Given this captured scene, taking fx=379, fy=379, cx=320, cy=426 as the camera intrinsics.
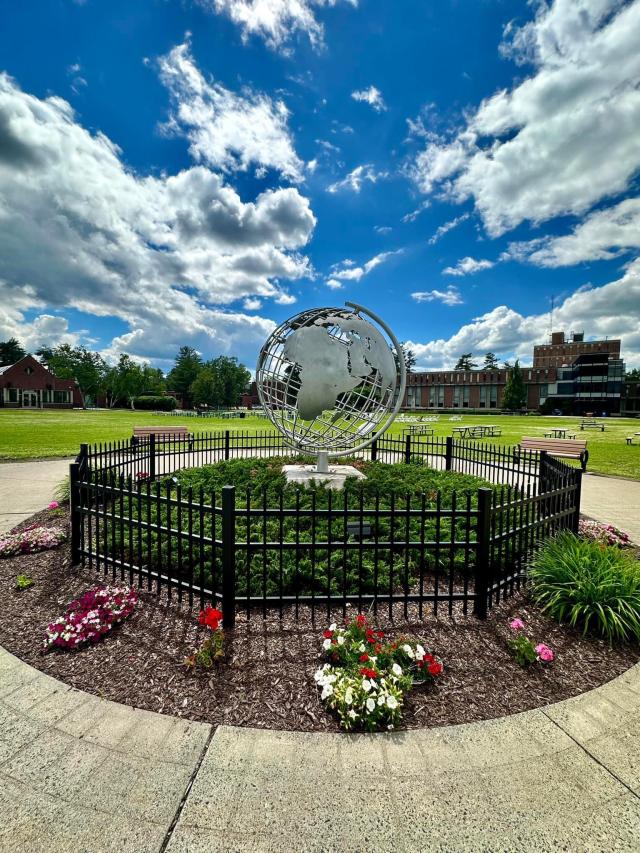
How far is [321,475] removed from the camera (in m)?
9.57

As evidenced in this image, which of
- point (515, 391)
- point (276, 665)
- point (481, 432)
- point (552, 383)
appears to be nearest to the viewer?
point (276, 665)

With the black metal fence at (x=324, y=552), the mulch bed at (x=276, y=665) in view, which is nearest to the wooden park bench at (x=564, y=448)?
the black metal fence at (x=324, y=552)

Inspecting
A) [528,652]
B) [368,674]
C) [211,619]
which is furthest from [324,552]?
[528,652]

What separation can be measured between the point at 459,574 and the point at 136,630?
4.08 metres

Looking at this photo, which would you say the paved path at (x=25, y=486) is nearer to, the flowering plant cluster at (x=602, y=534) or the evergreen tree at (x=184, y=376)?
A: the flowering plant cluster at (x=602, y=534)

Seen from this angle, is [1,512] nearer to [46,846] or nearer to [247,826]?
[46,846]

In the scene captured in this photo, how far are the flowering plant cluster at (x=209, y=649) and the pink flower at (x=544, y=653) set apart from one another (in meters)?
2.85

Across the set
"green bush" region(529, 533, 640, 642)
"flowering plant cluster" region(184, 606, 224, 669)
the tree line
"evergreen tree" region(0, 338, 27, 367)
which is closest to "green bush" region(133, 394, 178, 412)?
the tree line

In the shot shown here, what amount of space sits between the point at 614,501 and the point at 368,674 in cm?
950

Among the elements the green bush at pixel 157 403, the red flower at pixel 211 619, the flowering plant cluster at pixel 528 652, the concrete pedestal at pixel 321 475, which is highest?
the green bush at pixel 157 403

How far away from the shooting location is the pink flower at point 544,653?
3354 millimetres

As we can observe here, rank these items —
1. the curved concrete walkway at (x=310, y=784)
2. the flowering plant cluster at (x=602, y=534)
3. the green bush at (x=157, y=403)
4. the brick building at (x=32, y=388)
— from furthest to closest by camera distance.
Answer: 1. the green bush at (x=157, y=403)
2. the brick building at (x=32, y=388)
3. the flowering plant cluster at (x=602, y=534)
4. the curved concrete walkway at (x=310, y=784)

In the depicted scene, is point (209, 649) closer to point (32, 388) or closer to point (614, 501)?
point (614, 501)

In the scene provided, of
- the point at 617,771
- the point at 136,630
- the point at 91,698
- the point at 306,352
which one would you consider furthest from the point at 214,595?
the point at 306,352
